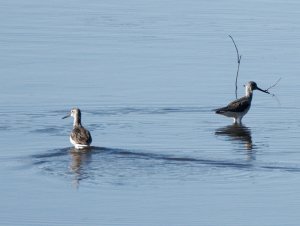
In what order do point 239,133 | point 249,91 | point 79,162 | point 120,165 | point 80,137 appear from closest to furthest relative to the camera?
1. point 120,165
2. point 79,162
3. point 80,137
4. point 239,133
5. point 249,91

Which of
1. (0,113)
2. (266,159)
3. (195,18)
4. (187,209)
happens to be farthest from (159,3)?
(187,209)

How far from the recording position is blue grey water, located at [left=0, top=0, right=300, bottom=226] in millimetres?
13602

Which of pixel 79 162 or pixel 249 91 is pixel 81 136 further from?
pixel 249 91

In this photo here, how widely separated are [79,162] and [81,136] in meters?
0.91

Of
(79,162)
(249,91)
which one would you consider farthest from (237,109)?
(79,162)

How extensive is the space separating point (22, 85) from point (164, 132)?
4125mm

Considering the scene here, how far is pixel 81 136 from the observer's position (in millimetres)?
16656

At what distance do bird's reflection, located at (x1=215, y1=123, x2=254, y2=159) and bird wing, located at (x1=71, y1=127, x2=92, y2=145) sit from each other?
2328 mm

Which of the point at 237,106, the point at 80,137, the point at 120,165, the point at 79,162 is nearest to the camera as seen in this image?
the point at 120,165

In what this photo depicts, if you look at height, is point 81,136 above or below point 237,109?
below

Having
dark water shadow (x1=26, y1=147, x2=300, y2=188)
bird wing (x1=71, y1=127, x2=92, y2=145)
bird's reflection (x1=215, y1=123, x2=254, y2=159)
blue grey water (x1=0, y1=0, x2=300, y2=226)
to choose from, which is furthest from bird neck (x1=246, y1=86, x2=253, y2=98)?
dark water shadow (x1=26, y1=147, x2=300, y2=188)

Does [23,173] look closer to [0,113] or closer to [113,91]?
[0,113]

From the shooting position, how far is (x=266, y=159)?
1620 centimetres

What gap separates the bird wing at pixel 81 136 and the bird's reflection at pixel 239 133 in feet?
7.64
